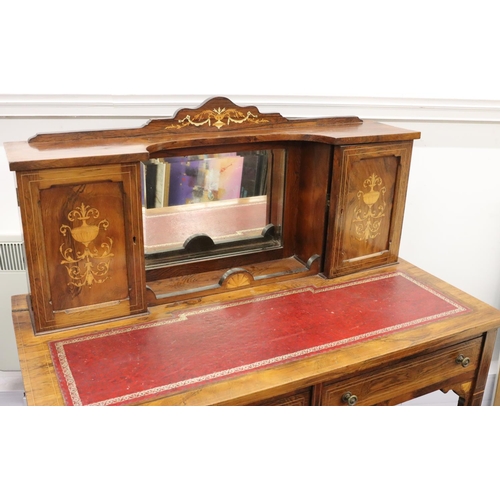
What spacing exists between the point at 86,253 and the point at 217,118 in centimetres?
49

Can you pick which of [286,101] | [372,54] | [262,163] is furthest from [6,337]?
[372,54]

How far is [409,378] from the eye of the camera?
4.56 ft

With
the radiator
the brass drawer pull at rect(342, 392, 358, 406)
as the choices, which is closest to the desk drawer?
the brass drawer pull at rect(342, 392, 358, 406)

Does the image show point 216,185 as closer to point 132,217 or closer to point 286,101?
point 132,217

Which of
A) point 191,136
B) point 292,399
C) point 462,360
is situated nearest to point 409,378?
point 462,360

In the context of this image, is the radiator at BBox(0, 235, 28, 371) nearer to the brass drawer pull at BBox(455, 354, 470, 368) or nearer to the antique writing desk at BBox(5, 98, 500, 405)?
the antique writing desk at BBox(5, 98, 500, 405)

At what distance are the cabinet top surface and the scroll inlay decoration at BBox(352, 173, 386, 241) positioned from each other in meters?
0.13

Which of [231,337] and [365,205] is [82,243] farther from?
[365,205]

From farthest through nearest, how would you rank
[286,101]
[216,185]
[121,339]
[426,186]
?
[426,186]
[286,101]
[216,185]
[121,339]

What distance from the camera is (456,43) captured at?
1881 millimetres

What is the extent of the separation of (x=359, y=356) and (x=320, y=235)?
0.46 metres

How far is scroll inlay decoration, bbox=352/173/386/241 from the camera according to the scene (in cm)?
158

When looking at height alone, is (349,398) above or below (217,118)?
below

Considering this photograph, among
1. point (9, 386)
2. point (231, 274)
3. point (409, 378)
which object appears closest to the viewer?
point (409, 378)
